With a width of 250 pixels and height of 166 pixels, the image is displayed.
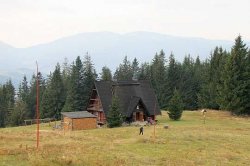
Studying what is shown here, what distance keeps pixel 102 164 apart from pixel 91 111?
44.2m

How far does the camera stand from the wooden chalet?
6156cm

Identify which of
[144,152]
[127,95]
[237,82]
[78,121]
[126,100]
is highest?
[237,82]

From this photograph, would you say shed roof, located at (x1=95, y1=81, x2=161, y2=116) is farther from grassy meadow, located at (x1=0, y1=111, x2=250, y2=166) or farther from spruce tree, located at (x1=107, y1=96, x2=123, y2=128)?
grassy meadow, located at (x1=0, y1=111, x2=250, y2=166)

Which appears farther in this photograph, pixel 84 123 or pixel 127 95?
pixel 127 95

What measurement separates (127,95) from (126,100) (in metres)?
1.24

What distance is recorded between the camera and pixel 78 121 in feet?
186

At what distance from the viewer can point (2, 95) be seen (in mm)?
112750

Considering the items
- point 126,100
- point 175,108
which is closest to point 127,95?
point 126,100

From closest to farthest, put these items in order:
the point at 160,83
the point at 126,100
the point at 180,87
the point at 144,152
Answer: the point at 144,152, the point at 126,100, the point at 180,87, the point at 160,83

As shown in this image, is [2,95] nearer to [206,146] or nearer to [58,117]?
[58,117]

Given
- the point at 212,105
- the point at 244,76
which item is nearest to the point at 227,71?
the point at 244,76

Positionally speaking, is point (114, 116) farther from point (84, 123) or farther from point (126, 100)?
point (126, 100)

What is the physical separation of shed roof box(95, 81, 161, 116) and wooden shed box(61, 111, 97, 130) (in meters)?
3.81

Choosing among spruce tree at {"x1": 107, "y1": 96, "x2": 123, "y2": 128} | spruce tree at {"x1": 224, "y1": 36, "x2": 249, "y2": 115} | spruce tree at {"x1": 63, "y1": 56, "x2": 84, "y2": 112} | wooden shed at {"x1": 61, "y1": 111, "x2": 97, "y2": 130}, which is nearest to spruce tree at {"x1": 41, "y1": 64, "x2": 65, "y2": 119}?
spruce tree at {"x1": 63, "y1": 56, "x2": 84, "y2": 112}
